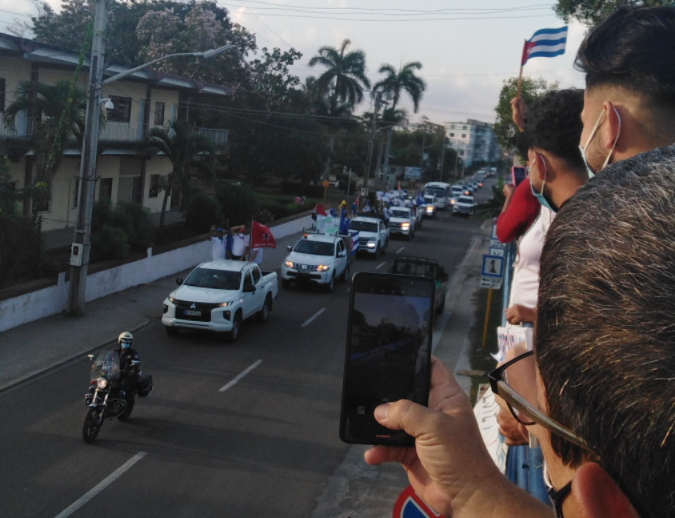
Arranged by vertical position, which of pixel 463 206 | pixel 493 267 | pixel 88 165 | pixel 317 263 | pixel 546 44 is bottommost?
pixel 317 263

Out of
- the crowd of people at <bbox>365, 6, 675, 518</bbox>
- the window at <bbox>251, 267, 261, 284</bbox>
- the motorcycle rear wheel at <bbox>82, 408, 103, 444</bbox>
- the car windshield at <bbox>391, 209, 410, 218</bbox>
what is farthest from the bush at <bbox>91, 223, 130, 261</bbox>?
the car windshield at <bbox>391, 209, 410, 218</bbox>

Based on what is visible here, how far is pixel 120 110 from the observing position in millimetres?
30203

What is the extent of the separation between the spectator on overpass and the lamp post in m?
15.2

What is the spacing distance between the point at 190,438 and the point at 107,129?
20.5 meters

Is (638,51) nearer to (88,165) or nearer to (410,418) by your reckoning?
(410,418)

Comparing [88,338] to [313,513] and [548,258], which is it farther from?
[548,258]

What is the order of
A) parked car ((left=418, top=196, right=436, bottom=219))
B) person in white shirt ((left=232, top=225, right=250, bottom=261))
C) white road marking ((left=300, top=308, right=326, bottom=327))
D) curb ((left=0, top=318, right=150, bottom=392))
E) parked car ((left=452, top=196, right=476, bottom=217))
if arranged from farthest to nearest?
1. parked car ((left=452, top=196, right=476, bottom=217))
2. parked car ((left=418, top=196, right=436, bottom=219))
3. person in white shirt ((left=232, top=225, right=250, bottom=261))
4. white road marking ((left=300, top=308, right=326, bottom=327))
5. curb ((left=0, top=318, right=150, bottom=392))

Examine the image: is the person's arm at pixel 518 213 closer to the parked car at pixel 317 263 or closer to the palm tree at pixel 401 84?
the parked car at pixel 317 263

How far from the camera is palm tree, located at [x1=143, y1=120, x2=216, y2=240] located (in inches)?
1118

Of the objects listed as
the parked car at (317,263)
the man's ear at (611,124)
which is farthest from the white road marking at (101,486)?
the parked car at (317,263)

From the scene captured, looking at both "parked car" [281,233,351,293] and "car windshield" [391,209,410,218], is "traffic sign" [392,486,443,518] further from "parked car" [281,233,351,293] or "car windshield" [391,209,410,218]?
"car windshield" [391,209,410,218]

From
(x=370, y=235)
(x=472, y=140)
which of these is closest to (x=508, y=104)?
(x=370, y=235)

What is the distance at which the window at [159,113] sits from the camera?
33.5 metres

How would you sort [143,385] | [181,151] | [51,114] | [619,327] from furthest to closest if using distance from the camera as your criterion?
[181,151] < [51,114] < [143,385] < [619,327]
